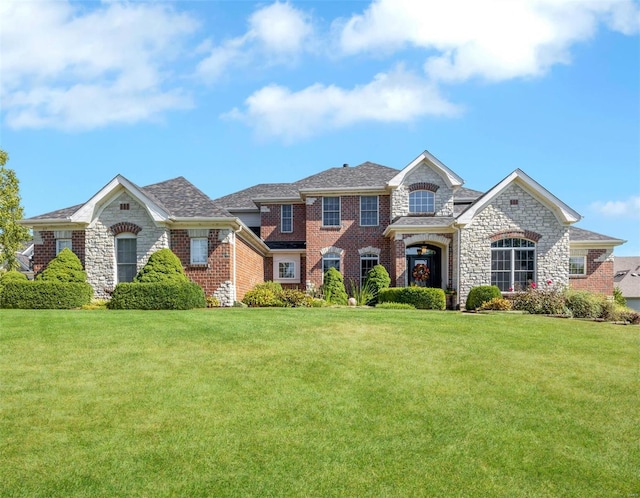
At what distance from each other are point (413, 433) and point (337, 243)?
2045 cm

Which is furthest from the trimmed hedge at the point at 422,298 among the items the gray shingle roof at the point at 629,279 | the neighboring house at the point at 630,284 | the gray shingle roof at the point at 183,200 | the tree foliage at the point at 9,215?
the gray shingle roof at the point at 629,279

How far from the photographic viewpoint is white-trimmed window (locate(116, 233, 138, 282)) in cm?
2133

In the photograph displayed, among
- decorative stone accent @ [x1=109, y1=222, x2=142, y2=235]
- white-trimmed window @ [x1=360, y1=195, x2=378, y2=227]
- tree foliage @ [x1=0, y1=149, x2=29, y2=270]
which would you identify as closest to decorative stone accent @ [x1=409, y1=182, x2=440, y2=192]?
white-trimmed window @ [x1=360, y1=195, x2=378, y2=227]

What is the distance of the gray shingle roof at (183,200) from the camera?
69.9ft

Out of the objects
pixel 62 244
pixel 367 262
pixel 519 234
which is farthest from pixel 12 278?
pixel 519 234

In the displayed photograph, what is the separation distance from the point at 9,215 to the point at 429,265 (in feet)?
82.2

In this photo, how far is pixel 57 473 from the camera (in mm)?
5684

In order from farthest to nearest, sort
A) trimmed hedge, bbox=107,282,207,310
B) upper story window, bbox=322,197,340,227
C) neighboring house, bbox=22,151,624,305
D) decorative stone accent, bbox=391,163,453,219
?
1. upper story window, bbox=322,197,340,227
2. decorative stone accent, bbox=391,163,453,219
3. neighboring house, bbox=22,151,624,305
4. trimmed hedge, bbox=107,282,207,310

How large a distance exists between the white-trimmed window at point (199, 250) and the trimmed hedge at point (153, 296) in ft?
9.10

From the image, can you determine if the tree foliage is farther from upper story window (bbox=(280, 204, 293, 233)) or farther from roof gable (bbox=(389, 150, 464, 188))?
roof gable (bbox=(389, 150, 464, 188))

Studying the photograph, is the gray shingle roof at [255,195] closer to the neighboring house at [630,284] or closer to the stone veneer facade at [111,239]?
the stone veneer facade at [111,239]

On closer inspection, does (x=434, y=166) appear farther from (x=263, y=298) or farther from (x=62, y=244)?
(x=62, y=244)

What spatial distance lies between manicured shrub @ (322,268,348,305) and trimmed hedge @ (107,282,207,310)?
7.65 metres

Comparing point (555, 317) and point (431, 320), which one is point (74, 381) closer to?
point (431, 320)
